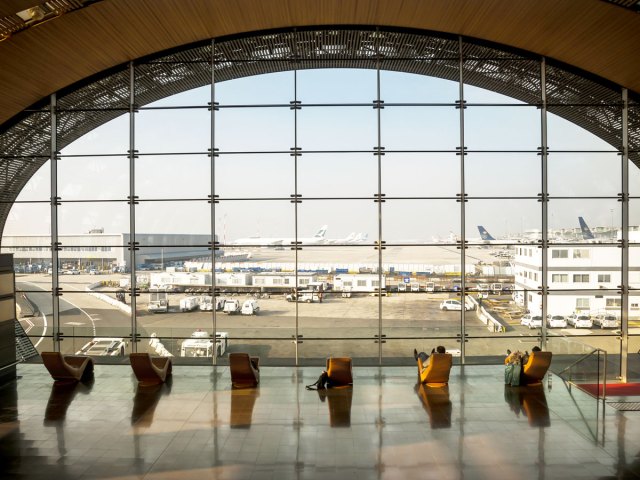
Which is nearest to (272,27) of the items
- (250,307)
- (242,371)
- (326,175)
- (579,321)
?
(326,175)

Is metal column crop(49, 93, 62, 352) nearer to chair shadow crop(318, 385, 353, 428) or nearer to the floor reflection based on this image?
the floor reflection

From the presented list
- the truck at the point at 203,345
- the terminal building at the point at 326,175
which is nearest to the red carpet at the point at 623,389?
the terminal building at the point at 326,175

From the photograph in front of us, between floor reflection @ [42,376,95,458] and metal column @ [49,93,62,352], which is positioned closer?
floor reflection @ [42,376,95,458]

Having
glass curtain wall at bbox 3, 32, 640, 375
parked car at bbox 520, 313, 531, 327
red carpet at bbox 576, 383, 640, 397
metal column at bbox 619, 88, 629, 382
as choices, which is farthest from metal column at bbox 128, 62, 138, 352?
metal column at bbox 619, 88, 629, 382

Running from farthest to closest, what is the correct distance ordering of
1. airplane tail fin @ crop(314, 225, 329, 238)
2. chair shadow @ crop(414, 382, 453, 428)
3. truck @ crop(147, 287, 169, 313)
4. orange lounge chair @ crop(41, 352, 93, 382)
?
truck @ crop(147, 287, 169, 313) → airplane tail fin @ crop(314, 225, 329, 238) → orange lounge chair @ crop(41, 352, 93, 382) → chair shadow @ crop(414, 382, 453, 428)

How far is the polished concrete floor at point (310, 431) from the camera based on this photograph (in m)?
5.98

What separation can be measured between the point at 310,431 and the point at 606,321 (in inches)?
299

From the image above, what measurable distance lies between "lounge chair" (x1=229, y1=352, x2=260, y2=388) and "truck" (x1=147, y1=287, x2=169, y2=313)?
2.83 metres

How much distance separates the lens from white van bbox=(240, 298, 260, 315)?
1132 centimetres

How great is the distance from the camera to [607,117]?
449 inches

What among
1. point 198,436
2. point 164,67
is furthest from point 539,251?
point 164,67

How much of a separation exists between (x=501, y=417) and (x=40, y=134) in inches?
418

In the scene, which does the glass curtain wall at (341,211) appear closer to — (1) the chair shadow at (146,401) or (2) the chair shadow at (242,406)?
(1) the chair shadow at (146,401)

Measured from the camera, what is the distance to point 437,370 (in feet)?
30.1
